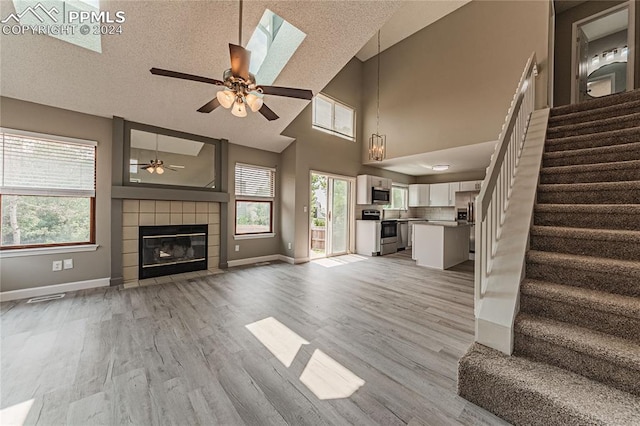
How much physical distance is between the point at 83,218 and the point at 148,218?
78 centimetres

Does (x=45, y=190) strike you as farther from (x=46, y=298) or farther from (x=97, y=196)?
(x=46, y=298)

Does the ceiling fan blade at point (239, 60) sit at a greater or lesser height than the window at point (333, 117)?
lesser

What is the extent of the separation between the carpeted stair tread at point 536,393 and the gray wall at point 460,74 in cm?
421

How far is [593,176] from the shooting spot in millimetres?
2232

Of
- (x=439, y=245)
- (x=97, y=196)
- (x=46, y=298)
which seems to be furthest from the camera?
(x=439, y=245)

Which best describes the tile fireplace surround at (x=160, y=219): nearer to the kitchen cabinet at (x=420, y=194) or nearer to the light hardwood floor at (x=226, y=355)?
the light hardwood floor at (x=226, y=355)

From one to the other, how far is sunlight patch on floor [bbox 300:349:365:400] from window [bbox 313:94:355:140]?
494 cm

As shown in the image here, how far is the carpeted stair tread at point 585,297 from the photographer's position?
4.24ft

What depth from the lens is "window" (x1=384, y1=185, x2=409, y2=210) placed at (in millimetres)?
7910

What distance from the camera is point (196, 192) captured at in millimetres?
4359

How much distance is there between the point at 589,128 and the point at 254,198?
17.2 feet

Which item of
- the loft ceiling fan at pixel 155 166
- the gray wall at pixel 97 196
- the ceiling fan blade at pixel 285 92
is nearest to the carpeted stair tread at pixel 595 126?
the ceiling fan blade at pixel 285 92

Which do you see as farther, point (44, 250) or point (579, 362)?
point (44, 250)

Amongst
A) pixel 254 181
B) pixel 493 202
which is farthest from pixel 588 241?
pixel 254 181
